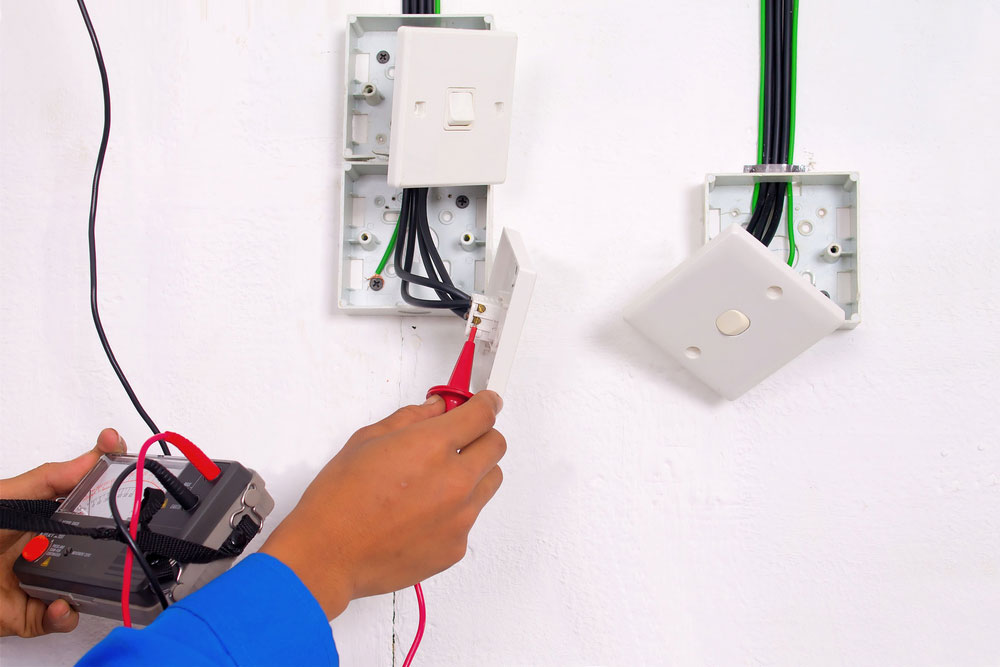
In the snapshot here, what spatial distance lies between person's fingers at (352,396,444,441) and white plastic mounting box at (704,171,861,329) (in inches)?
16.4

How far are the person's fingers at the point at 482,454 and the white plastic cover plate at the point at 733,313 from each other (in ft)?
0.77

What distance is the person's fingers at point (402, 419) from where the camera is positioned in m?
0.62

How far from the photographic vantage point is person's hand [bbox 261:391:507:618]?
56 centimetres

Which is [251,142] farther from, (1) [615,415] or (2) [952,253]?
(2) [952,253]

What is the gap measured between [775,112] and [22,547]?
1096 millimetres

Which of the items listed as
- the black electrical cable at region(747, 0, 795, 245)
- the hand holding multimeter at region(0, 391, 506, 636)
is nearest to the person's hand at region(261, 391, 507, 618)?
the hand holding multimeter at region(0, 391, 506, 636)

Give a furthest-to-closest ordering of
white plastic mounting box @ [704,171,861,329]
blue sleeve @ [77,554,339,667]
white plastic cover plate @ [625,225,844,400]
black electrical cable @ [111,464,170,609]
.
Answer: white plastic mounting box @ [704,171,861,329], white plastic cover plate @ [625,225,844,400], black electrical cable @ [111,464,170,609], blue sleeve @ [77,554,339,667]

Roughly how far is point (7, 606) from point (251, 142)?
2.11 ft

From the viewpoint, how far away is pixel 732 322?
720 mm

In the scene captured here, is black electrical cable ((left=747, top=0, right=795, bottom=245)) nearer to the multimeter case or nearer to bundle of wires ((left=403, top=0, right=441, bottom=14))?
bundle of wires ((left=403, top=0, right=441, bottom=14))

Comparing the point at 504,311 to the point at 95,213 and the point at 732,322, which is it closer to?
the point at 732,322

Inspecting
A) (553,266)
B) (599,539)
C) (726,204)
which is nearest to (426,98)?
(553,266)

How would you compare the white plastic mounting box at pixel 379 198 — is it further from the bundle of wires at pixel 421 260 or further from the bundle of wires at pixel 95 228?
the bundle of wires at pixel 95 228

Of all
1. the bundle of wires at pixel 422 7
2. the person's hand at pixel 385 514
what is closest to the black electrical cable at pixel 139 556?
the person's hand at pixel 385 514
